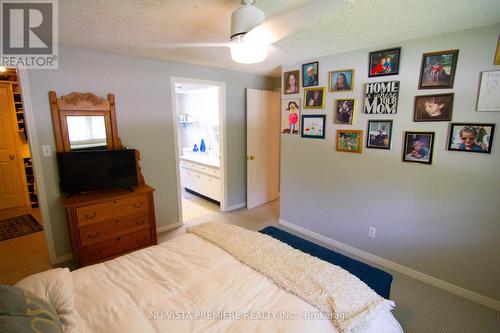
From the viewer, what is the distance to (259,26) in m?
1.19

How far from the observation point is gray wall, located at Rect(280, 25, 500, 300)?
6.31 feet

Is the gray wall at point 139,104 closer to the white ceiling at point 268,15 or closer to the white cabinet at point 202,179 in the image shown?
the white ceiling at point 268,15

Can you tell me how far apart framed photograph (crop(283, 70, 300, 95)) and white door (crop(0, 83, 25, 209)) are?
4419 millimetres

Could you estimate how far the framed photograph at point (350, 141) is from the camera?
257cm

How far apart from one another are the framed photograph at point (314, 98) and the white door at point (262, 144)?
113 cm

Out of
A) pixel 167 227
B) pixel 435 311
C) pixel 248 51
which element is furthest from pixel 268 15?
pixel 167 227

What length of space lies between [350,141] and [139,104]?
2.49m

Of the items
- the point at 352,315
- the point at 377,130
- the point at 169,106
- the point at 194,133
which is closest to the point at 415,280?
the point at 377,130

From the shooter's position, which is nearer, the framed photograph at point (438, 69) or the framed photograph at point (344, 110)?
the framed photograph at point (438, 69)

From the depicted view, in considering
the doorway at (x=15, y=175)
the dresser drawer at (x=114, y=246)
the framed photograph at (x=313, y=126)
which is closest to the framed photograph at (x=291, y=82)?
the framed photograph at (x=313, y=126)

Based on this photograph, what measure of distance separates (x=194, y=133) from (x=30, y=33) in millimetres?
3563

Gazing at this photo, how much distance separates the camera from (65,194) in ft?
8.17

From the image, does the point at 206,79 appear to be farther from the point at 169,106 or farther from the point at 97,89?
the point at 97,89

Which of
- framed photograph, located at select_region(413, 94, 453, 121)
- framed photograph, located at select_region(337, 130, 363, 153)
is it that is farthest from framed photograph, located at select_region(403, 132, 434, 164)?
framed photograph, located at select_region(337, 130, 363, 153)
